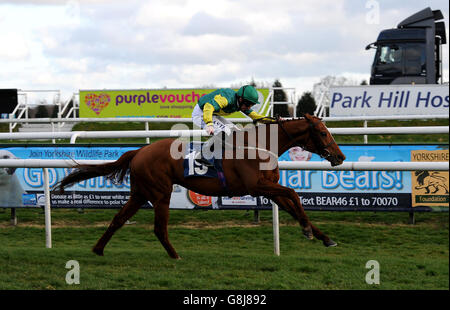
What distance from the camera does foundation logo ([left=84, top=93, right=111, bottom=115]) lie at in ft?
52.0

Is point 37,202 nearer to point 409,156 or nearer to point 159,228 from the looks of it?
point 159,228

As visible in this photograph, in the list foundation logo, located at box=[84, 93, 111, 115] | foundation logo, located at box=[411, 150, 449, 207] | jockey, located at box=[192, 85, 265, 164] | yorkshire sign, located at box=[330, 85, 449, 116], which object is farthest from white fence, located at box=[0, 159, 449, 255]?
foundation logo, located at box=[84, 93, 111, 115]

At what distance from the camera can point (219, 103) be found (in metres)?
4.86

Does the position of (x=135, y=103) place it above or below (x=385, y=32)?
below

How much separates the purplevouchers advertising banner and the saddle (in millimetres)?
1463

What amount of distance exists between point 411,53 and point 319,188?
46.7 feet

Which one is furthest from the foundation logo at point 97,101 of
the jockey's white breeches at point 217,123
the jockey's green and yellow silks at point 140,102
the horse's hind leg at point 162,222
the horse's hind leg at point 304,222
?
the horse's hind leg at point 304,222

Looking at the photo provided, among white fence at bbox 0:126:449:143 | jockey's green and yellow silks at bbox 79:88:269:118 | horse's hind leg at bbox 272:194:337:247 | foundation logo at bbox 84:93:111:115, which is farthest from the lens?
foundation logo at bbox 84:93:111:115

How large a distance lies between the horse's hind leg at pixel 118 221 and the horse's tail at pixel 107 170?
0.23 metres

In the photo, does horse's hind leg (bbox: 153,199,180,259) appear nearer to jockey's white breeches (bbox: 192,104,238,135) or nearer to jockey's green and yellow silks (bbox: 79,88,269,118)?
jockey's white breeches (bbox: 192,104,238,135)

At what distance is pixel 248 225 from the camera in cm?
682

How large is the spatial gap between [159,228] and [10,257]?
3.83ft
